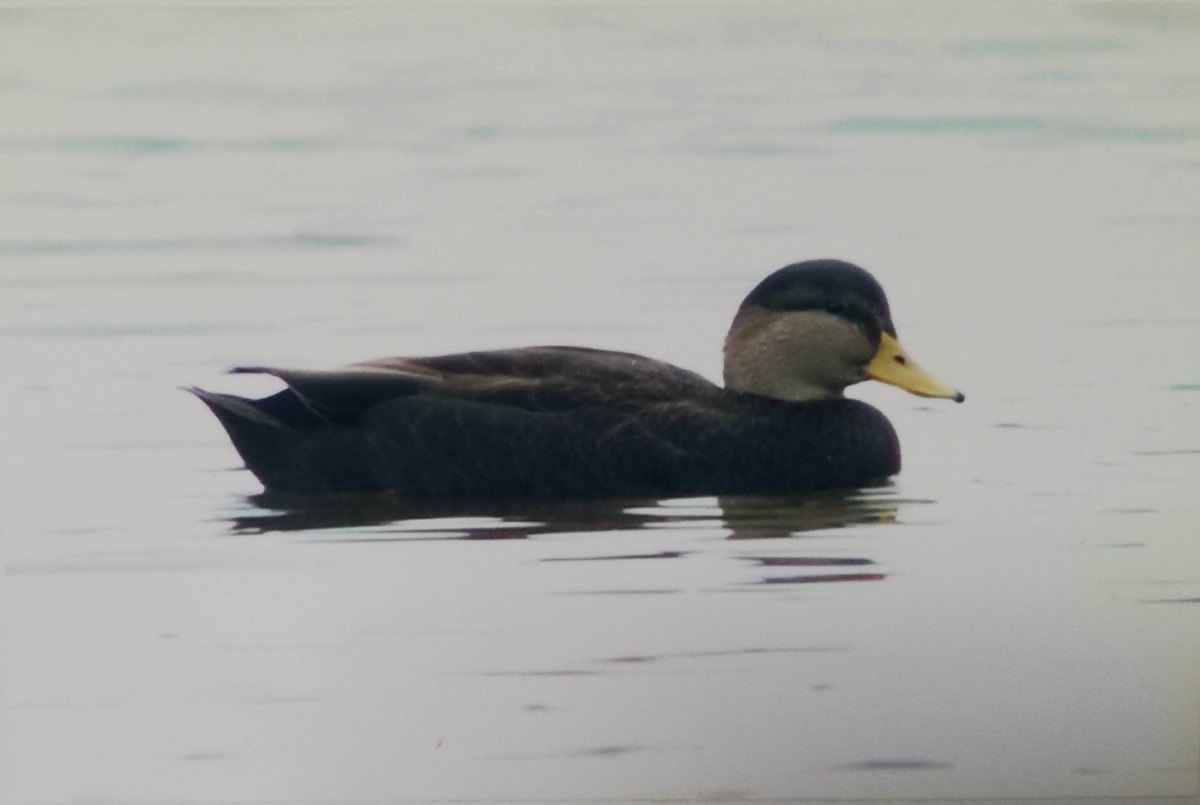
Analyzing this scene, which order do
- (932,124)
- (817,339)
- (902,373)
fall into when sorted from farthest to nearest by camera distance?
(817,339) < (902,373) < (932,124)

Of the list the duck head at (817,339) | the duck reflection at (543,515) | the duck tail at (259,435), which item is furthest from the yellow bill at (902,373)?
the duck tail at (259,435)

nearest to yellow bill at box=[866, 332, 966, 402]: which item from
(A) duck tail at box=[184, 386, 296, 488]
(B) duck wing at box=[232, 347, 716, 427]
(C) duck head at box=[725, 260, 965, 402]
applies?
(C) duck head at box=[725, 260, 965, 402]

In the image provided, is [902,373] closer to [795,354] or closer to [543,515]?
[795,354]

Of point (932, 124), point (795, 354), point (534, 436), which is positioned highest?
point (932, 124)

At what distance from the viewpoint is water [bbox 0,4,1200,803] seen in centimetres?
352

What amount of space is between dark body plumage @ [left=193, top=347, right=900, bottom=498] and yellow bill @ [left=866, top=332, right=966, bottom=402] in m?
0.08

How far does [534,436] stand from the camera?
3746 mm

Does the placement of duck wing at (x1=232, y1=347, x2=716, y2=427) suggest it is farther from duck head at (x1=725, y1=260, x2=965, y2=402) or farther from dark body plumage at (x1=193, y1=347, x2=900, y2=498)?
duck head at (x1=725, y1=260, x2=965, y2=402)

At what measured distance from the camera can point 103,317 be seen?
11.9ft

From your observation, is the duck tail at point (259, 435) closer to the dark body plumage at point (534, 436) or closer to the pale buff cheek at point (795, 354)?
the dark body plumage at point (534, 436)

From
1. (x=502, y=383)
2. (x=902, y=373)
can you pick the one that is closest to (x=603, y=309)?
(x=502, y=383)

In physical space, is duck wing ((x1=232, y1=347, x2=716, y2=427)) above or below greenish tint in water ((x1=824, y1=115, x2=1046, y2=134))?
below

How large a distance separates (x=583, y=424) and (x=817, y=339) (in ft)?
1.61

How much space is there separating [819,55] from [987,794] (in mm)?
1364
